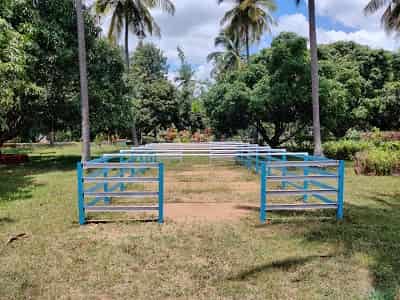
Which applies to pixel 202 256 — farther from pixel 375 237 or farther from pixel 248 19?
pixel 248 19

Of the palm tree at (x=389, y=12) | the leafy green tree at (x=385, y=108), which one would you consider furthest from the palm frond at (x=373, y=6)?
the leafy green tree at (x=385, y=108)

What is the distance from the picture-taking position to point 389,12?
17828mm

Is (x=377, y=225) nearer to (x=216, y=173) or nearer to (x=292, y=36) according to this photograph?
(x=216, y=173)

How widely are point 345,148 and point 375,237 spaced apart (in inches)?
436

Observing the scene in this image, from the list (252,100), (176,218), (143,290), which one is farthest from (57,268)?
(252,100)

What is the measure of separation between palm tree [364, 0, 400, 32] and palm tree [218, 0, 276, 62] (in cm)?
658

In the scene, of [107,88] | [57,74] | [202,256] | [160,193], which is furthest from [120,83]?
[202,256]

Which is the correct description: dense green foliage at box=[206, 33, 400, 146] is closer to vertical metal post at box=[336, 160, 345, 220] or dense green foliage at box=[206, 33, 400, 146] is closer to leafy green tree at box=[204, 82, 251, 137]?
leafy green tree at box=[204, 82, 251, 137]

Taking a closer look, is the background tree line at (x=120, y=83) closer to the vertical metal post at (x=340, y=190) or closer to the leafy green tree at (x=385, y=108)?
the leafy green tree at (x=385, y=108)

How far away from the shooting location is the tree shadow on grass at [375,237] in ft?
12.3

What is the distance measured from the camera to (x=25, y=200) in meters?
7.68

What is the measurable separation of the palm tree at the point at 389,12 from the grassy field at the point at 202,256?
1270 centimetres

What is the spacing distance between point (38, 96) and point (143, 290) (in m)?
12.2

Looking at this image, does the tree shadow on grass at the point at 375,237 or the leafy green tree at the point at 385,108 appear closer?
the tree shadow on grass at the point at 375,237
